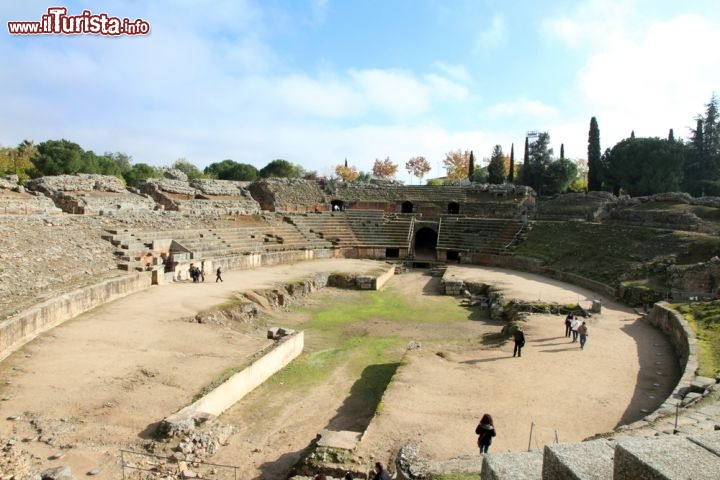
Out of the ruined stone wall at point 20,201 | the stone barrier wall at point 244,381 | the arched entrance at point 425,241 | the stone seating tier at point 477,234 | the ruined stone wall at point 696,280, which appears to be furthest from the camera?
the arched entrance at point 425,241

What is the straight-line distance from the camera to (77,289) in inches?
563

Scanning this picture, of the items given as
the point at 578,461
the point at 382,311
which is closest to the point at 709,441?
the point at 578,461

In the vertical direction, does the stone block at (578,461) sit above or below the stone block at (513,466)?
above

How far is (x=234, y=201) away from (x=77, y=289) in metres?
22.2

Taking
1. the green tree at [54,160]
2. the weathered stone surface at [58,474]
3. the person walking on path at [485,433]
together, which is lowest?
Answer: the weathered stone surface at [58,474]

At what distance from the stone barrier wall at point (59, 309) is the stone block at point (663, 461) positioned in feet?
37.5

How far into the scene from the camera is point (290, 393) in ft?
35.7

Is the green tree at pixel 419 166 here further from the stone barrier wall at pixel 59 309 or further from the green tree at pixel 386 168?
the stone barrier wall at pixel 59 309

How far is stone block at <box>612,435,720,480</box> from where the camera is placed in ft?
12.4

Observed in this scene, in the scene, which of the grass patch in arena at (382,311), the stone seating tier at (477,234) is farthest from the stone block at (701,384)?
the stone seating tier at (477,234)

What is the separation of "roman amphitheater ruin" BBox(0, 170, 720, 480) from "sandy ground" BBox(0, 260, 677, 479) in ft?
0.18

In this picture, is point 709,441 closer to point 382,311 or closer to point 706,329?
point 706,329

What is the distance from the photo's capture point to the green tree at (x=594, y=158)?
4238 cm

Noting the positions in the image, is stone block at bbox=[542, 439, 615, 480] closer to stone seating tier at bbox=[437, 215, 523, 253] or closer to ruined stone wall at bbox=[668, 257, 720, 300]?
ruined stone wall at bbox=[668, 257, 720, 300]
